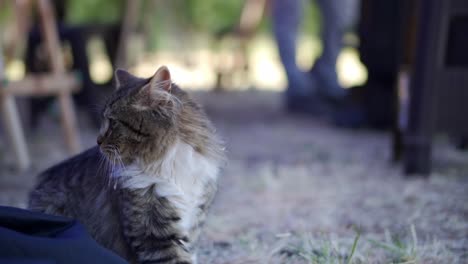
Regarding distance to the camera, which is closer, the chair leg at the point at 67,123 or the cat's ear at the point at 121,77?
the cat's ear at the point at 121,77

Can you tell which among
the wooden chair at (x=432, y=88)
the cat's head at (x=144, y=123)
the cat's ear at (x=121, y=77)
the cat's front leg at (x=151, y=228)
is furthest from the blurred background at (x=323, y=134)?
the cat's ear at (x=121, y=77)

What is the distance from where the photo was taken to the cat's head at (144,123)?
2109 millimetres

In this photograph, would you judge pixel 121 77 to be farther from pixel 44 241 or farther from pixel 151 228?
pixel 44 241

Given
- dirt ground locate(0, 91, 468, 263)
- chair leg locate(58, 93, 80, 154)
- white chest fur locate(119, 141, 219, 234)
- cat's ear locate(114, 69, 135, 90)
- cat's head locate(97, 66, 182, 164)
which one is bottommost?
dirt ground locate(0, 91, 468, 263)

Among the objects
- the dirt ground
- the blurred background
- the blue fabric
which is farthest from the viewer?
the blurred background

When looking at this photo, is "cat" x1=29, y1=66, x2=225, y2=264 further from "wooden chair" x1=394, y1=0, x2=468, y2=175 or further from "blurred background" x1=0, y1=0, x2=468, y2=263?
"wooden chair" x1=394, y1=0, x2=468, y2=175

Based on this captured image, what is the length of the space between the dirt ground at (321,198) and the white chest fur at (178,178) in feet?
1.42

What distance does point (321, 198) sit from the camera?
3479 mm

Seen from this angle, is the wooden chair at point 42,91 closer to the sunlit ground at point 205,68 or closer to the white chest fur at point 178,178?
the white chest fur at point 178,178

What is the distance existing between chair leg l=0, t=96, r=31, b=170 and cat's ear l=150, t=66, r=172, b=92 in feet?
6.99

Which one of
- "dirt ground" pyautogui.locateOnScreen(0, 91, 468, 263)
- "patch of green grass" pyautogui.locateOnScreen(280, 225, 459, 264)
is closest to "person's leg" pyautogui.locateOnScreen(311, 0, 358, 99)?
"dirt ground" pyautogui.locateOnScreen(0, 91, 468, 263)

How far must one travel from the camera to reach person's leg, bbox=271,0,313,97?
19.2 ft

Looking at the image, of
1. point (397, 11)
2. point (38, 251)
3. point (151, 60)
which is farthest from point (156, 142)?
point (151, 60)

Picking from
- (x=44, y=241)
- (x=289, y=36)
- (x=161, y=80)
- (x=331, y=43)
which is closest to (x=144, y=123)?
(x=161, y=80)
